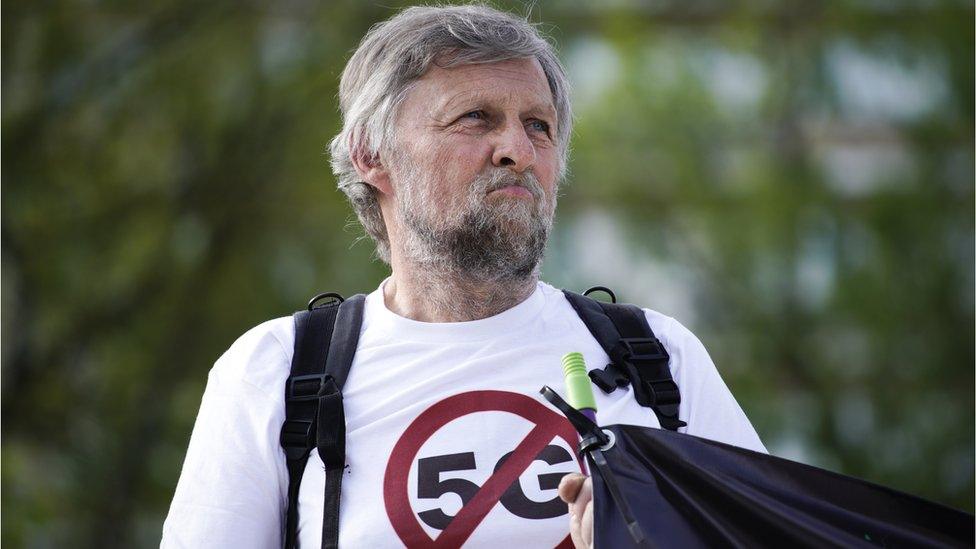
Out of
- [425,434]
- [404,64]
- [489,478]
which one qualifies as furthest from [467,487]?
[404,64]

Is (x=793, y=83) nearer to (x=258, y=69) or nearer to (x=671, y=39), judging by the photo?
(x=671, y=39)

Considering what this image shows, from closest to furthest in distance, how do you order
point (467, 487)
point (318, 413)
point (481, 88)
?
1. point (467, 487)
2. point (318, 413)
3. point (481, 88)

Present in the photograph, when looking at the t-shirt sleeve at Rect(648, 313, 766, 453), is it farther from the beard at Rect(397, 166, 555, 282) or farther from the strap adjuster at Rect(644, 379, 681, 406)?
the beard at Rect(397, 166, 555, 282)

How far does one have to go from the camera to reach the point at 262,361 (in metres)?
3.00

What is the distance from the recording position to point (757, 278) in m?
11.5

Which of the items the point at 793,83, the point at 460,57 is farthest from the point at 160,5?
the point at 460,57

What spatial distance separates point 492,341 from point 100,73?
818 centimetres

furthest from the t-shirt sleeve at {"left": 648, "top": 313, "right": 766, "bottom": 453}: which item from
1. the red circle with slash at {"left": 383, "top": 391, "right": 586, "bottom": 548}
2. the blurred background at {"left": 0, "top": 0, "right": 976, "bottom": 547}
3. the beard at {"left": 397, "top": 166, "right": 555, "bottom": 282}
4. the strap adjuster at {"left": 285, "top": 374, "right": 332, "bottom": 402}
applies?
the blurred background at {"left": 0, "top": 0, "right": 976, "bottom": 547}

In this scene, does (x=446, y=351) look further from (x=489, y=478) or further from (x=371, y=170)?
(x=371, y=170)

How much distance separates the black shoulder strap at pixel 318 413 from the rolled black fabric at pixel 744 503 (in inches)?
25.2

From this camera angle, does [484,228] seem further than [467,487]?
Yes

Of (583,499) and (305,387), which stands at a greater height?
(305,387)

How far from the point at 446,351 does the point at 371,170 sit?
0.62 metres

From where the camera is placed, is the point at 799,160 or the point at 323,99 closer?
the point at 323,99
